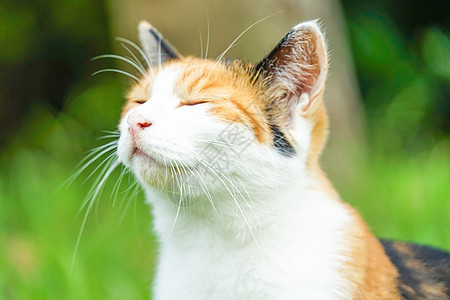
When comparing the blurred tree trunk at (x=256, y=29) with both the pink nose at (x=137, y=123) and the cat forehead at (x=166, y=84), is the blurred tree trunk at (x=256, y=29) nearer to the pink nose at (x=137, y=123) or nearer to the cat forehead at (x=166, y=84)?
the cat forehead at (x=166, y=84)

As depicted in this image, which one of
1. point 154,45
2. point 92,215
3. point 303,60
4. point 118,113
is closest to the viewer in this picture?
point 303,60

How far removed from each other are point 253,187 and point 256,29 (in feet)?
6.79

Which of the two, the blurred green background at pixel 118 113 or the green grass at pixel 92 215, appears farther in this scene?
the blurred green background at pixel 118 113

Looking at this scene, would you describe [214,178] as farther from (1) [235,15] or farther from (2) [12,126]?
(2) [12,126]

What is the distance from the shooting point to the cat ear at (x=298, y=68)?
1.68m

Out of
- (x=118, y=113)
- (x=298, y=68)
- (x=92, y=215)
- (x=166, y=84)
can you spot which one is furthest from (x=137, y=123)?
(x=118, y=113)

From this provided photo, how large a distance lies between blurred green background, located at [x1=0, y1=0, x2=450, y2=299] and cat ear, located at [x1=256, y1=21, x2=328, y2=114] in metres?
0.95

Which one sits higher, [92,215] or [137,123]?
[137,123]

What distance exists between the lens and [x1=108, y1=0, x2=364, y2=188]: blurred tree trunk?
11.7ft

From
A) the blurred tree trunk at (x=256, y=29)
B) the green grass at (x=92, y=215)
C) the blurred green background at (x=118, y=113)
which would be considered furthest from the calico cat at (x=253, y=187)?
the blurred tree trunk at (x=256, y=29)

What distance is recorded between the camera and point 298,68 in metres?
1.73

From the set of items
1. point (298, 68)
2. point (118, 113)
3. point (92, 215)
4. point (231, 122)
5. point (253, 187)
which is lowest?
point (92, 215)

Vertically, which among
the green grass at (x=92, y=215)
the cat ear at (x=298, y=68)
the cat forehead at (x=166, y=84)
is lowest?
the green grass at (x=92, y=215)

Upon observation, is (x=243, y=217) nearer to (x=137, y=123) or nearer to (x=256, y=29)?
(x=137, y=123)
